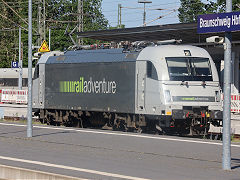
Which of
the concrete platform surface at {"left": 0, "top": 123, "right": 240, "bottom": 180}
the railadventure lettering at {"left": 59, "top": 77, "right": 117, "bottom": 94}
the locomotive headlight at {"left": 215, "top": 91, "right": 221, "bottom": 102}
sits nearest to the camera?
the concrete platform surface at {"left": 0, "top": 123, "right": 240, "bottom": 180}

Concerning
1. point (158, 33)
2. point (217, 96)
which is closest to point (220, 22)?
point (217, 96)

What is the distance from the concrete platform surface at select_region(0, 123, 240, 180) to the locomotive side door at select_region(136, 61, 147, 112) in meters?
2.31

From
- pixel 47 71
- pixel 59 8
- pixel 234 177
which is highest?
pixel 59 8

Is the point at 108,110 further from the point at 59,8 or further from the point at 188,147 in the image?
the point at 59,8

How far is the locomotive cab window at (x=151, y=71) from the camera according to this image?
2248 centimetres

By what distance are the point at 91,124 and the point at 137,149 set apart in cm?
1144

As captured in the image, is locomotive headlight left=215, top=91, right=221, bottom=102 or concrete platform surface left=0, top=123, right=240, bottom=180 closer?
concrete platform surface left=0, top=123, right=240, bottom=180

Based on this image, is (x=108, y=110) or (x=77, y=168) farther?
(x=108, y=110)

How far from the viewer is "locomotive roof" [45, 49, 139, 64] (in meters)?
24.5

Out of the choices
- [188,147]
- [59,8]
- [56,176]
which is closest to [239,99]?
[188,147]

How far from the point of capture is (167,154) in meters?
15.0

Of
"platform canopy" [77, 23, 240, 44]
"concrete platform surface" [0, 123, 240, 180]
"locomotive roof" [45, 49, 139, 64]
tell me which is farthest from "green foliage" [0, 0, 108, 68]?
"concrete platform surface" [0, 123, 240, 180]

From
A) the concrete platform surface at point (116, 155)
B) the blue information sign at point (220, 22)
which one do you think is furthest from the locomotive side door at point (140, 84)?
the blue information sign at point (220, 22)

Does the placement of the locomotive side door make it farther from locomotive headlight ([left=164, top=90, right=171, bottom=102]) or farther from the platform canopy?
the platform canopy
